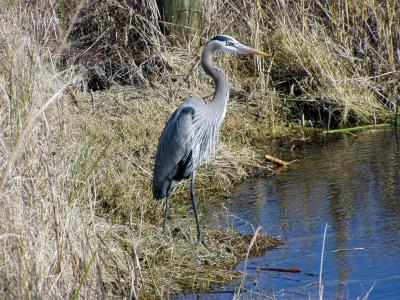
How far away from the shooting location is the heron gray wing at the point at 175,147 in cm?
718

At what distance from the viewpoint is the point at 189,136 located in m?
7.27

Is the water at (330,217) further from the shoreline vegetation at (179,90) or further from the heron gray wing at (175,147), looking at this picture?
the heron gray wing at (175,147)

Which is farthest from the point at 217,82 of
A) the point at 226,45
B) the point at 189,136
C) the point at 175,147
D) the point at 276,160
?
the point at 276,160

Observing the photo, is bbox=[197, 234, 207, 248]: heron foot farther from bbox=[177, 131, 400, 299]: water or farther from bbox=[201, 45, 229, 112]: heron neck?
bbox=[201, 45, 229, 112]: heron neck

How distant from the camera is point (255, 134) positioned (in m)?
9.50

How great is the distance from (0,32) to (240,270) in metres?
2.70

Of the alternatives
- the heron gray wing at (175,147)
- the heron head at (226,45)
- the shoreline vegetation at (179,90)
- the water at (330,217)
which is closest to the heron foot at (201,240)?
the shoreline vegetation at (179,90)

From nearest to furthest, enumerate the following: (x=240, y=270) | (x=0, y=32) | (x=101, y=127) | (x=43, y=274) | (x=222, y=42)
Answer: (x=43, y=274), (x=240, y=270), (x=0, y=32), (x=222, y=42), (x=101, y=127)

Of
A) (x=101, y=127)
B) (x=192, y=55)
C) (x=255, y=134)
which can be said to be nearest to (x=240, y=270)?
(x=101, y=127)

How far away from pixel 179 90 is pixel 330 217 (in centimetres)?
317

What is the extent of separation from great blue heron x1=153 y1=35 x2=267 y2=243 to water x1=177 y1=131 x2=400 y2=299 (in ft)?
1.53

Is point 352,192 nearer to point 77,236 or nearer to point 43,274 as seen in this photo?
point 77,236

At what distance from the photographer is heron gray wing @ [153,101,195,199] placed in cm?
718

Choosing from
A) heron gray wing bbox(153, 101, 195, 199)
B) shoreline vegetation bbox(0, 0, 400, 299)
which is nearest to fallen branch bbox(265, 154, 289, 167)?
shoreline vegetation bbox(0, 0, 400, 299)
